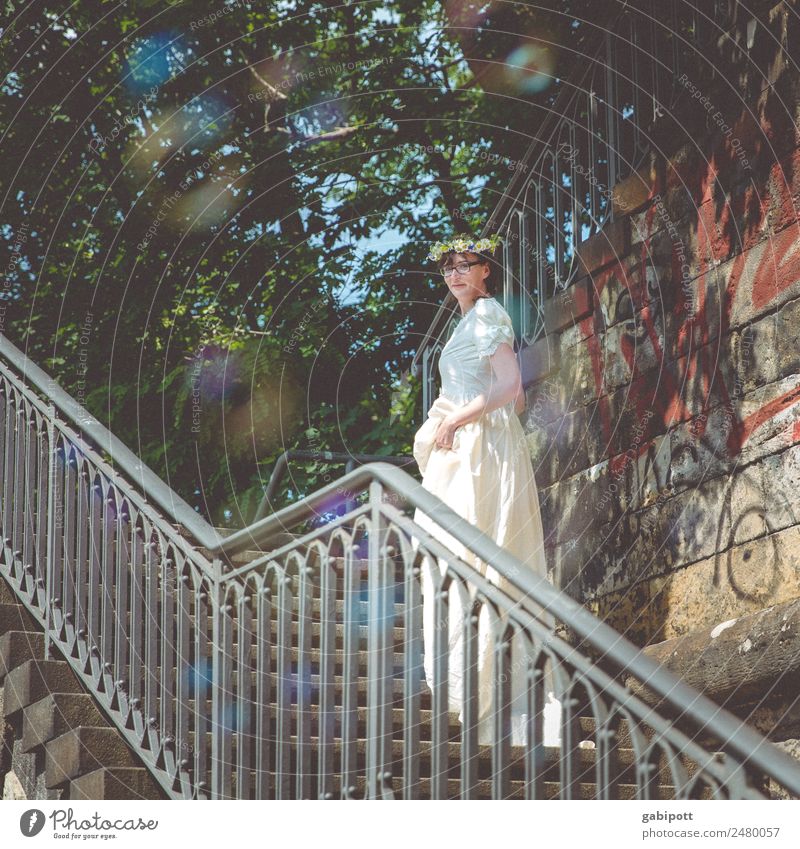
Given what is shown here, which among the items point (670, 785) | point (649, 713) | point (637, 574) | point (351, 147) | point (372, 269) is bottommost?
point (670, 785)

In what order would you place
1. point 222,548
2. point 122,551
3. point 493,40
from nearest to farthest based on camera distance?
point 222,548
point 122,551
point 493,40

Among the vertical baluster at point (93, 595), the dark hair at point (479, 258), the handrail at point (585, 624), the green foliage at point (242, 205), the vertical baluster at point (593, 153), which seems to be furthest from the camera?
the green foliage at point (242, 205)

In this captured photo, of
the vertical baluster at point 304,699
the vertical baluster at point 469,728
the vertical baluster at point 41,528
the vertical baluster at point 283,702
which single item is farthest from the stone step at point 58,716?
the vertical baluster at point 469,728

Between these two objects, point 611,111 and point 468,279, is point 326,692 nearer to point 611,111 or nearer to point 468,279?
point 468,279

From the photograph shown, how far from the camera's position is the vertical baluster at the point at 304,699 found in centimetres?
393

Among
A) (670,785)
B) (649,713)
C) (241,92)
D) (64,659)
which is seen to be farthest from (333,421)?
(649,713)

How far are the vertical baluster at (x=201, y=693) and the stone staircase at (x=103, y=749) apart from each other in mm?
48

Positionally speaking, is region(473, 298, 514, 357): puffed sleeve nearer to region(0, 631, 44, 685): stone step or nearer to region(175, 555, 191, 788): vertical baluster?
region(175, 555, 191, 788): vertical baluster

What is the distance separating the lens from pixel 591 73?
21.0 feet

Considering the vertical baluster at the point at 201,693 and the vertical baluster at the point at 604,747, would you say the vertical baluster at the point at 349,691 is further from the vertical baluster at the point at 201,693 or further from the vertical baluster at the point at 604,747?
the vertical baluster at the point at 604,747

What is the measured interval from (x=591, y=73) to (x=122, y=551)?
3362 mm

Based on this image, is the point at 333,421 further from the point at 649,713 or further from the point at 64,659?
the point at 649,713

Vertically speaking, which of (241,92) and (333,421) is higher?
(241,92)

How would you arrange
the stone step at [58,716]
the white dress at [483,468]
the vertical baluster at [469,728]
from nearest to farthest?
the vertical baluster at [469,728] → the stone step at [58,716] → the white dress at [483,468]
